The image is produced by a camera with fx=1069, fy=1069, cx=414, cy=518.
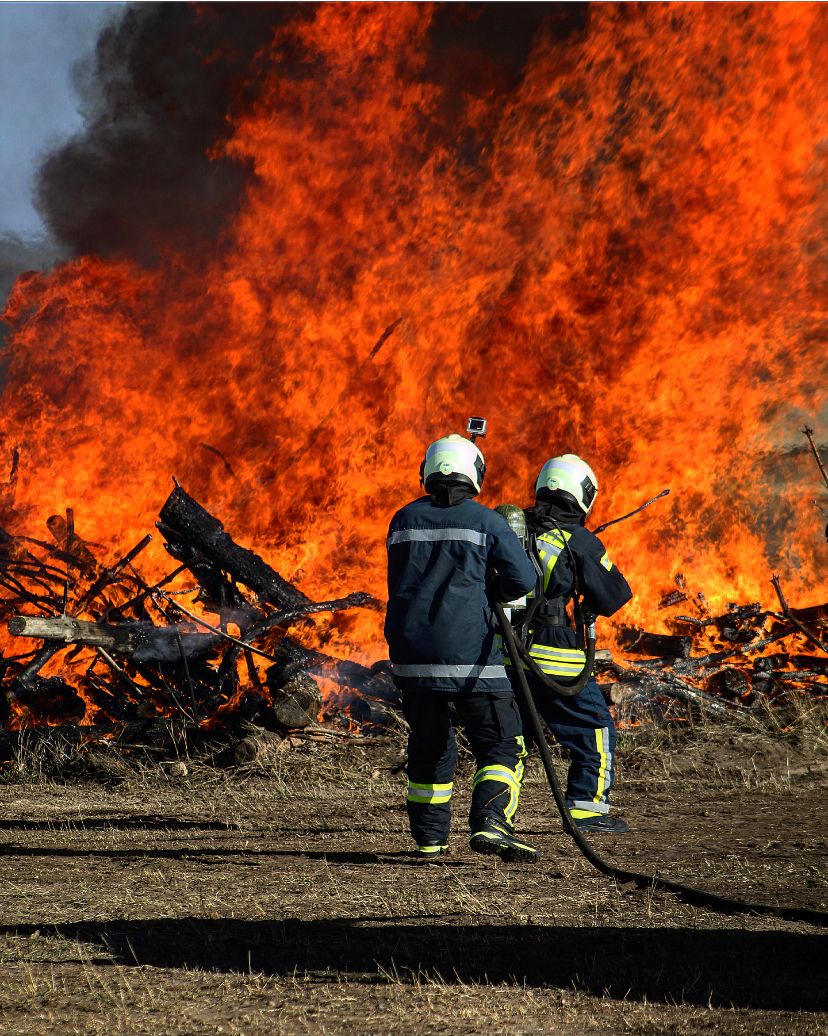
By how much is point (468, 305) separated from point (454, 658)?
8.46 metres

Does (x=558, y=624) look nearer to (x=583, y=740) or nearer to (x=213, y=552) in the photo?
(x=583, y=740)

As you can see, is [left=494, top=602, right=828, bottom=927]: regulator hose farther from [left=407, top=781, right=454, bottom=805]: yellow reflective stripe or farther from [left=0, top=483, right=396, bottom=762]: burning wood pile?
[left=0, top=483, right=396, bottom=762]: burning wood pile

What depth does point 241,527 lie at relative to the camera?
12.1m

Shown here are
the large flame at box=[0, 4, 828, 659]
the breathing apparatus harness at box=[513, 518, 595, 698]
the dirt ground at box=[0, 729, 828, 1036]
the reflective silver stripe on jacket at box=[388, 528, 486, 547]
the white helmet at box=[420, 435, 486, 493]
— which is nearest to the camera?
the dirt ground at box=[0, 729, 828, 1036]

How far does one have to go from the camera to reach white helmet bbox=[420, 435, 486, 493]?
18.1 feet

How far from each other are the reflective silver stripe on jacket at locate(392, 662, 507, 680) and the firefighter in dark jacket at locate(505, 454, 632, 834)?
24.4 inches

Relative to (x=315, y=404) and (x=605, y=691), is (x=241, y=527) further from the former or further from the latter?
(x=605, y=691)

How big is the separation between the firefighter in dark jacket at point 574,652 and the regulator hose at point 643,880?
0.23 m

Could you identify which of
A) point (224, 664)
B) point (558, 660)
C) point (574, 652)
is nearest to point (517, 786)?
point (558, 660)

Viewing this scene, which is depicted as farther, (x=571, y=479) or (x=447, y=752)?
(x=571, y=479)

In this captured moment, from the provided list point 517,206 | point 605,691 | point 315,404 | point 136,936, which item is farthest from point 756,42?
point 136,936

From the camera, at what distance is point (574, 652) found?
607 cm

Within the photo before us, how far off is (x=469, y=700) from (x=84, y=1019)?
8.67ft

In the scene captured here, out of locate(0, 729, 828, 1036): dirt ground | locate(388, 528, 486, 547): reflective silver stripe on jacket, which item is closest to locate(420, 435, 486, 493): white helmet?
locate(388, 528, 486, 547): reflective silver stripe on jacket
